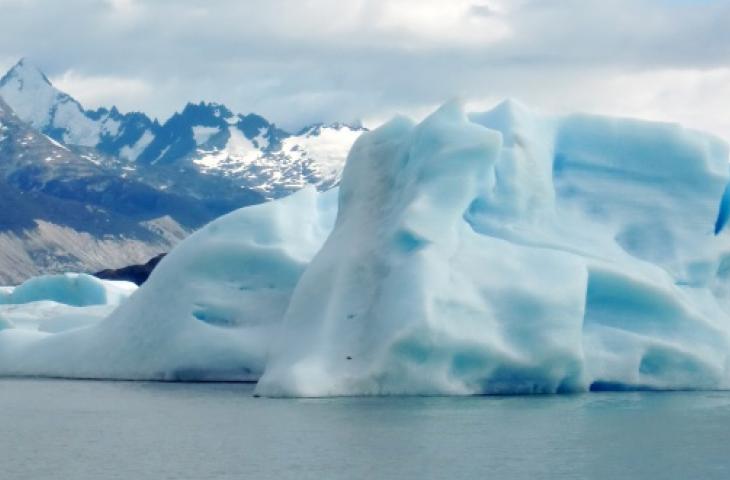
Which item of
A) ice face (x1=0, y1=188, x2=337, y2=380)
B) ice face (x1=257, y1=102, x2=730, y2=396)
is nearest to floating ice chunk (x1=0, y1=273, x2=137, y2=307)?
ice face (x1=0, y1=188, x2=337, y2=380)

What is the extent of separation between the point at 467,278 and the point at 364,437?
14.1ft

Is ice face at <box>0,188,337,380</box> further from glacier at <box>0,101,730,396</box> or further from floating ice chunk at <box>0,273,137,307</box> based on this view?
floating ice chunk at <box>0,273,137,307</box>

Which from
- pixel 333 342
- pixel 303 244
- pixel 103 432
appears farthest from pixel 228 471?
pixel 303 244

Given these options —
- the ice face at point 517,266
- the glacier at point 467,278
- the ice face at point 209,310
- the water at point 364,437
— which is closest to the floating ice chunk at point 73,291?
the glacier at point 467,278

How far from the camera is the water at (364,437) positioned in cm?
1900

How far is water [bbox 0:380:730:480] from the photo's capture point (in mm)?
19000

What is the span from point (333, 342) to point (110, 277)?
48.2m

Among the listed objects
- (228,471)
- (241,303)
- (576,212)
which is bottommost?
(228,471)

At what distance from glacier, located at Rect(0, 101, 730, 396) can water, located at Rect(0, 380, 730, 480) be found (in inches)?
23.3

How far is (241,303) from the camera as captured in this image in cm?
2964

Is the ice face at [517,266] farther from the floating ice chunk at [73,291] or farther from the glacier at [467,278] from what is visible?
the floating ice chunk at [73,291]

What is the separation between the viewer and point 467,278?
2502cm

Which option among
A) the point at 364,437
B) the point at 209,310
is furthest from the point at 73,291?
the point at 364,437

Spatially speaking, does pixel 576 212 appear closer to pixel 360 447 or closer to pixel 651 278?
pixel 651 278
